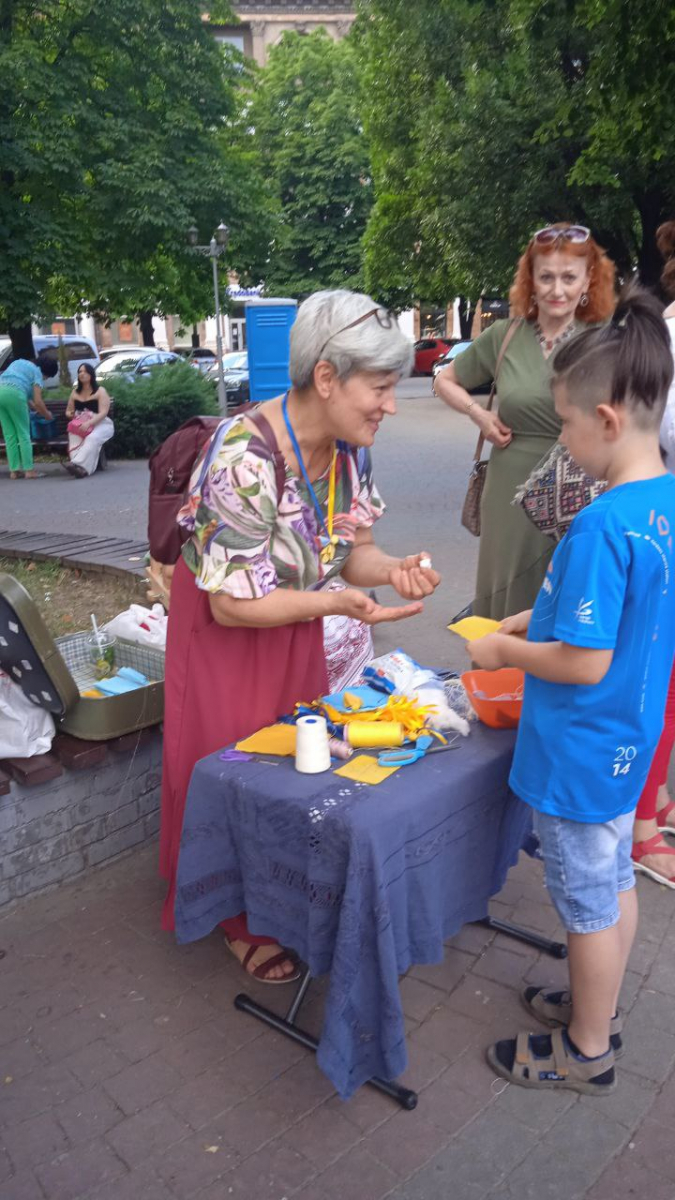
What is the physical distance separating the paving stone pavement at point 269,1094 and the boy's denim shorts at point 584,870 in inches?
19.9

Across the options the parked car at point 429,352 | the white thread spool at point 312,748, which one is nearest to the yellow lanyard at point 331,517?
the white thread spool at point 312,748

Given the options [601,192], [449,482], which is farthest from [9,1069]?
[601,192]

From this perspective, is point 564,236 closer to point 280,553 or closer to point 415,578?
point 415,578

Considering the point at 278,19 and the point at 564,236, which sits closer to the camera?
the point at 564,236

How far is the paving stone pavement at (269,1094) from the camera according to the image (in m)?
2.09

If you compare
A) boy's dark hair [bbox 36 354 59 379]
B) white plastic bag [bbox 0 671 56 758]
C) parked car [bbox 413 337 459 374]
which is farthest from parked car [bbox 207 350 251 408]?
white plastic bag [bbox 0 671 56 758]

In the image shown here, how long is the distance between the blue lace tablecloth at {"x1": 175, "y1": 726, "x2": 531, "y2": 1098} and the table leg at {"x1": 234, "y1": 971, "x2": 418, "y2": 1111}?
0.22 m

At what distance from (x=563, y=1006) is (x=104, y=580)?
171 inches

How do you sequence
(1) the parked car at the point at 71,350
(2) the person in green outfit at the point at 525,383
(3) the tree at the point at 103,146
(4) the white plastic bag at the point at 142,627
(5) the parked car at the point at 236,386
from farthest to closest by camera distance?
(5) the parked car at the point at 236,386
(1) the parked car at the point at 71,350
(3) the tree at the point at 103,146
(4) the white plastic bag at the point at 142,627
(2) the person in green outfit at the point at 525,383

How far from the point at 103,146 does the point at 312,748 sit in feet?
50.9

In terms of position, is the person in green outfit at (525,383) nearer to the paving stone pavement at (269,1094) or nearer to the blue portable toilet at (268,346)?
the paving stone pavement at (269,1094)

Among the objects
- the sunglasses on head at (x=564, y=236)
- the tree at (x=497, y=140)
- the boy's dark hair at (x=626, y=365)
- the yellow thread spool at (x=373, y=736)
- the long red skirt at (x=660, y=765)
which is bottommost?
the long red skirt at (x=660, y=765)

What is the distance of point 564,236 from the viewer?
321 centimetres

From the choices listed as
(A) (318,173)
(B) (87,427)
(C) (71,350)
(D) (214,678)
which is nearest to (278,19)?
(A) (318,173)
